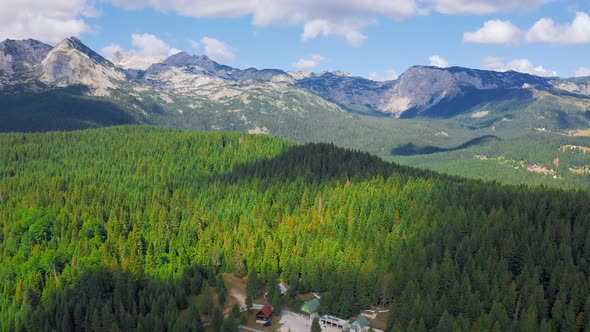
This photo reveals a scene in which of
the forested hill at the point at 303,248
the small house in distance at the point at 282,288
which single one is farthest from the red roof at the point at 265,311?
the small house in distance at the point at 282,288

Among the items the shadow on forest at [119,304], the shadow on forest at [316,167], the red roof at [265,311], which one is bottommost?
the shadow on forest at [119,304]

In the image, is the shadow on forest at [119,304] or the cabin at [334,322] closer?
the shadow on forest at [119,304]

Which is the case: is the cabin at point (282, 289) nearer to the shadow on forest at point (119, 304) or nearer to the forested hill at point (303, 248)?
the forested hill at point (303, 248)

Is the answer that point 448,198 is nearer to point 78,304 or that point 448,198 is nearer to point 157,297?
point 157,297

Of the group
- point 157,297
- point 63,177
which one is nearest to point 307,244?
A: point 157,297

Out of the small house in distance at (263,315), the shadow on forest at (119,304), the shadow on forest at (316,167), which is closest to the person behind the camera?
the shadow on forest at (119,304)

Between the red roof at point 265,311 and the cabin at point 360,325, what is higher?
the cabin at point 360,325

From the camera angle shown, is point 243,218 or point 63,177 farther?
point 63,177
